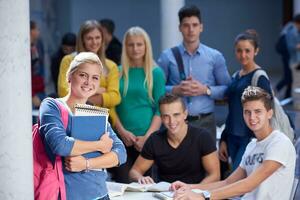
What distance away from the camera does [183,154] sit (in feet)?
17.4

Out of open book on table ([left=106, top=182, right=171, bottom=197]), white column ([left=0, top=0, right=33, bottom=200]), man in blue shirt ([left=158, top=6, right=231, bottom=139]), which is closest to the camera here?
white column ([left=0, top=0, right=33, bottom=200])

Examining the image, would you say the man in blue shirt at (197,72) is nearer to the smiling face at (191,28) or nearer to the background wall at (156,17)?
the smiling face at (191,28)

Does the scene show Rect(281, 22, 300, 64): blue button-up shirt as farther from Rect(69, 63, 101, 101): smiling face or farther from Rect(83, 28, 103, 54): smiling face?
Rect(69, 63, 101, 101): smiling face

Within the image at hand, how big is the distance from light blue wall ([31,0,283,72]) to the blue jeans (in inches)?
477

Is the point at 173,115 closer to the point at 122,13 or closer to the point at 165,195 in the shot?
the point at 165,195

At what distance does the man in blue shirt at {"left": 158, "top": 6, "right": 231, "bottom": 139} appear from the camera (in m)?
6.18

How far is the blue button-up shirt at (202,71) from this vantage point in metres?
6.24

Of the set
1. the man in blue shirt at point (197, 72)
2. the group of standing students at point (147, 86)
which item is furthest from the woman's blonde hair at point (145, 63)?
the man in blue shirt at point (197, 72)

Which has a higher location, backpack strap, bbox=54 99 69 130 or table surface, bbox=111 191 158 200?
backpack strap, bbox=54 99 69 130

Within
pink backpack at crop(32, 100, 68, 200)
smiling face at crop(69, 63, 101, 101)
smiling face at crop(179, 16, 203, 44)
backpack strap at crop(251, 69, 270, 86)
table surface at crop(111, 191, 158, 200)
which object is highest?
smiling face at crop(179, 16, 203, 44)

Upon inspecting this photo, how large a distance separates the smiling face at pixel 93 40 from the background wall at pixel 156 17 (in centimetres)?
1125

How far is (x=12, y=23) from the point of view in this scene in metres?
3.12

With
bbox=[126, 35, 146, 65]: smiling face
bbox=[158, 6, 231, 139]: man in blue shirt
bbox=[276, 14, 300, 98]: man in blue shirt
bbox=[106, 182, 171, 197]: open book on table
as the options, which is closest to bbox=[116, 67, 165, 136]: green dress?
bbox=[126, 35, 146, 65]: smiling face

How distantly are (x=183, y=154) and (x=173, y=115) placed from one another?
0.31m
